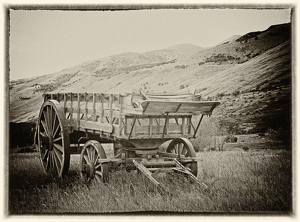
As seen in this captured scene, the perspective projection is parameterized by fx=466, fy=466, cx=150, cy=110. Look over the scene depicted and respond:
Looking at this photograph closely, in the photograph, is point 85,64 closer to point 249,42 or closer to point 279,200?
point 249,42

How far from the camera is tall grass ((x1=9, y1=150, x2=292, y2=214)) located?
7.49 meters

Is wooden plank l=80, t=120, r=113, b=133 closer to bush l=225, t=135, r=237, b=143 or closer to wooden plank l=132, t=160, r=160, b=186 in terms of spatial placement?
wooden plank l=132, t=160, r=160, b=186

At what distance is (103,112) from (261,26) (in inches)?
121

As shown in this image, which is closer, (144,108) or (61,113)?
(144,108)

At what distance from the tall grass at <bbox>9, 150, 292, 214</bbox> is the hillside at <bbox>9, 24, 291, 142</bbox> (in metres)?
0.73

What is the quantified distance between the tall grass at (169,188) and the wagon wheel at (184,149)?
23 cm

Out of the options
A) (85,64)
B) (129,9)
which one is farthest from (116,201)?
(129,9)

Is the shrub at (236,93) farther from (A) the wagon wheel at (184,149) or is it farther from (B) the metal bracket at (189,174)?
(B) the metal bracket at (189,174)

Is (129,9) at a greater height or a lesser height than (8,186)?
greater

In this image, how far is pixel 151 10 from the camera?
25.8ft

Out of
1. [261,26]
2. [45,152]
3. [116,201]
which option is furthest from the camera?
[45,152]

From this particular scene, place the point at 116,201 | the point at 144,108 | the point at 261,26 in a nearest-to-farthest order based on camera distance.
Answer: the point at 144,108
the point at 116,201
the point at 261,26

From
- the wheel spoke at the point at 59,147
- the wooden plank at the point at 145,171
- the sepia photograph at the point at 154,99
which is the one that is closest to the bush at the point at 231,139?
the sepia photograph at the point at 154,99

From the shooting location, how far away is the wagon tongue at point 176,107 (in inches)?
276
